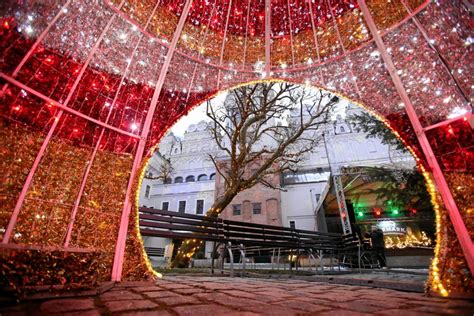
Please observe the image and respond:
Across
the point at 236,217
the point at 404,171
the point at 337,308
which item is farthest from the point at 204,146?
the point at 337,308

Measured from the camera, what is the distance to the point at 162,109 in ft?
11.7

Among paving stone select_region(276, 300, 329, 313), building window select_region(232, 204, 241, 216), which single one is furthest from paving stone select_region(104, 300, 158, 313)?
building window select_region(232, 204, 241, 216)

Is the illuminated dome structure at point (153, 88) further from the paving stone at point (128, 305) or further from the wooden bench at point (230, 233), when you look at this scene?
the wooden bench at point (230, 233)

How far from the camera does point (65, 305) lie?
1.88 metres

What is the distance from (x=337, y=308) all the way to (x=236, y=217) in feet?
69.9

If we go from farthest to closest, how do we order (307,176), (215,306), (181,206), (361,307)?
1. (181,206)
2. (307,176)
3. (361,307)
4. (215,306)

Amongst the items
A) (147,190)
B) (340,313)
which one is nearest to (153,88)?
(340,313)

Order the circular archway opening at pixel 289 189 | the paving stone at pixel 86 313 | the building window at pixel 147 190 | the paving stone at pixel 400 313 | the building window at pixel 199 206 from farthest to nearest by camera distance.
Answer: the building window at pixel 147 190 → the building window at pixel 199 206 → the circular archway opening at pixel 289 189 → the paving stone at pixel 400 313 → the paving stone at pixel 86 313

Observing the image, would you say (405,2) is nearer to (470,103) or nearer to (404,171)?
(470,103)

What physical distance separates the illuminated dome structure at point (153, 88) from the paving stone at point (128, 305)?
0.75m

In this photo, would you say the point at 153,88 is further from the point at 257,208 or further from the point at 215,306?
the point at 257,208

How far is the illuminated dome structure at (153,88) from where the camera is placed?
2.45m

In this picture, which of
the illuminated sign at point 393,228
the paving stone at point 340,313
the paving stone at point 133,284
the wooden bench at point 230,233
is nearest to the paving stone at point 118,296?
the paving stone at point 133,284

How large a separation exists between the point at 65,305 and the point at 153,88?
2.77m
